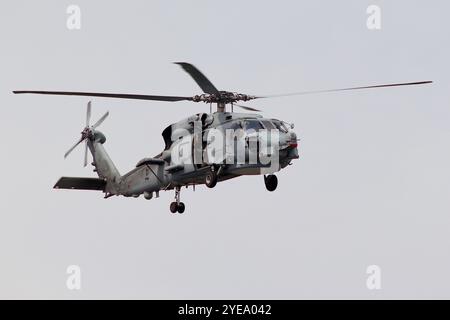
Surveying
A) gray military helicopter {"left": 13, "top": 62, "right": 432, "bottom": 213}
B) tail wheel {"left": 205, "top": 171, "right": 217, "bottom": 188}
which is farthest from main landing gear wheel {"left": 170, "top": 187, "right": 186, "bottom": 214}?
tail wheel {"left": 205, "top": 171, "right": 217, "bottom": 188}

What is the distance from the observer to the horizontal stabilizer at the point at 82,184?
171 ft

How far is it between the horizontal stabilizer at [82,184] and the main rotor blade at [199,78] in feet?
32.2

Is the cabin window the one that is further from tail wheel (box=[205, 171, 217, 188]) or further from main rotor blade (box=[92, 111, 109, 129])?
main rotor blade (box=[92, 111, 109, 129])

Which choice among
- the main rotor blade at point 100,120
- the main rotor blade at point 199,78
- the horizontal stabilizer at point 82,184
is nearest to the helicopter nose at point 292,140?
the main rotor blade at point 199,78

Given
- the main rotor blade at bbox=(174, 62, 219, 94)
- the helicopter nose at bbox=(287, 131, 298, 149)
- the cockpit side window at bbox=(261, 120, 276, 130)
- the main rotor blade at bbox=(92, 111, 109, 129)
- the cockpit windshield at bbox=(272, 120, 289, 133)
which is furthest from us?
the main rotor blade at bbox=(92, 111, 109, 129)

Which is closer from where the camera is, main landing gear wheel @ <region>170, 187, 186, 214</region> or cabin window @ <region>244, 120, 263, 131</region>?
cabin window @ <region>244, 120, 263, 131</region>

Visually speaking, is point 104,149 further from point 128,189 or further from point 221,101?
point 221,101

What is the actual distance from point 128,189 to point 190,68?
10.5 metres

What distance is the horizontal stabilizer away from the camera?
171 ft

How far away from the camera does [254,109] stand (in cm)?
4869

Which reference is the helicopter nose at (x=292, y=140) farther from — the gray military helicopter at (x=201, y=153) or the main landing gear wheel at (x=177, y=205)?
the main landing gear wheel at (x=177, y=205)

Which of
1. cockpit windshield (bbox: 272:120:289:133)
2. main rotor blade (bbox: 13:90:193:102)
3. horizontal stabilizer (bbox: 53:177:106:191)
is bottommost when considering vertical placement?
horizontal stabilizer (bbox: 53:177:106:191)

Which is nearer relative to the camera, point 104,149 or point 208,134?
point 208,134

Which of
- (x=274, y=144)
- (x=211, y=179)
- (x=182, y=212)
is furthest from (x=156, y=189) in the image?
(x=274, y=144)
